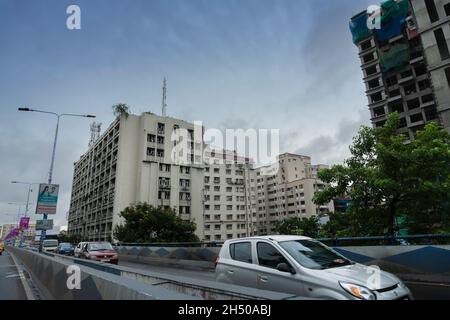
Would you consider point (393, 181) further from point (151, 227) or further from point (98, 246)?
point (151, 227)

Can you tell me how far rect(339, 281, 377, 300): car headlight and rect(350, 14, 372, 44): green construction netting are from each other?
68423 millimetres

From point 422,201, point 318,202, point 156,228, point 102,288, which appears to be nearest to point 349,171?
point 318,202

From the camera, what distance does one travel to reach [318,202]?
1497cm

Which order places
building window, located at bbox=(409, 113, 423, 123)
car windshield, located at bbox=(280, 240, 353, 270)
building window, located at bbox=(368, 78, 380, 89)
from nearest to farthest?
1. car windshield, located at bbox=(280, 240, 353, 270)
2. building window, located at bbox=(409, 113, 423, 123)
3. building window, located at bbox=(368, 78, 380, 89)

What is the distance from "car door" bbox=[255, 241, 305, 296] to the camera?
16.6 feet

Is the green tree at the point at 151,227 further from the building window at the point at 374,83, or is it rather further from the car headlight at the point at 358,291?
the building window at the point at 374,83

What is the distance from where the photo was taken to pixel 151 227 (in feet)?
133

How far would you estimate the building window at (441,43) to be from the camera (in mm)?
40644

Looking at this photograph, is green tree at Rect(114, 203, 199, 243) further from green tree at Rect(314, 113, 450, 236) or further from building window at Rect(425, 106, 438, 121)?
building window at Rect(425, 106, 438, 121)

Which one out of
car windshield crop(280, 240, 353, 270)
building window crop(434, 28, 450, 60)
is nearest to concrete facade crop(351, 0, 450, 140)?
building window crop(434, 28, 450, 60)

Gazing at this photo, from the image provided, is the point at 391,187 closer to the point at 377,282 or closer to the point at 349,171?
the point at 349,171

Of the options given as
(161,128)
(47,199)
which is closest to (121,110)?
(161,128)

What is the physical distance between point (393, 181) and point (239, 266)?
952cm

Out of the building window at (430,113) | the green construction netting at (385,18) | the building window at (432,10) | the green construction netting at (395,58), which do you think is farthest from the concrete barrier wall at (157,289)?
the green construction netting at (385,18)
